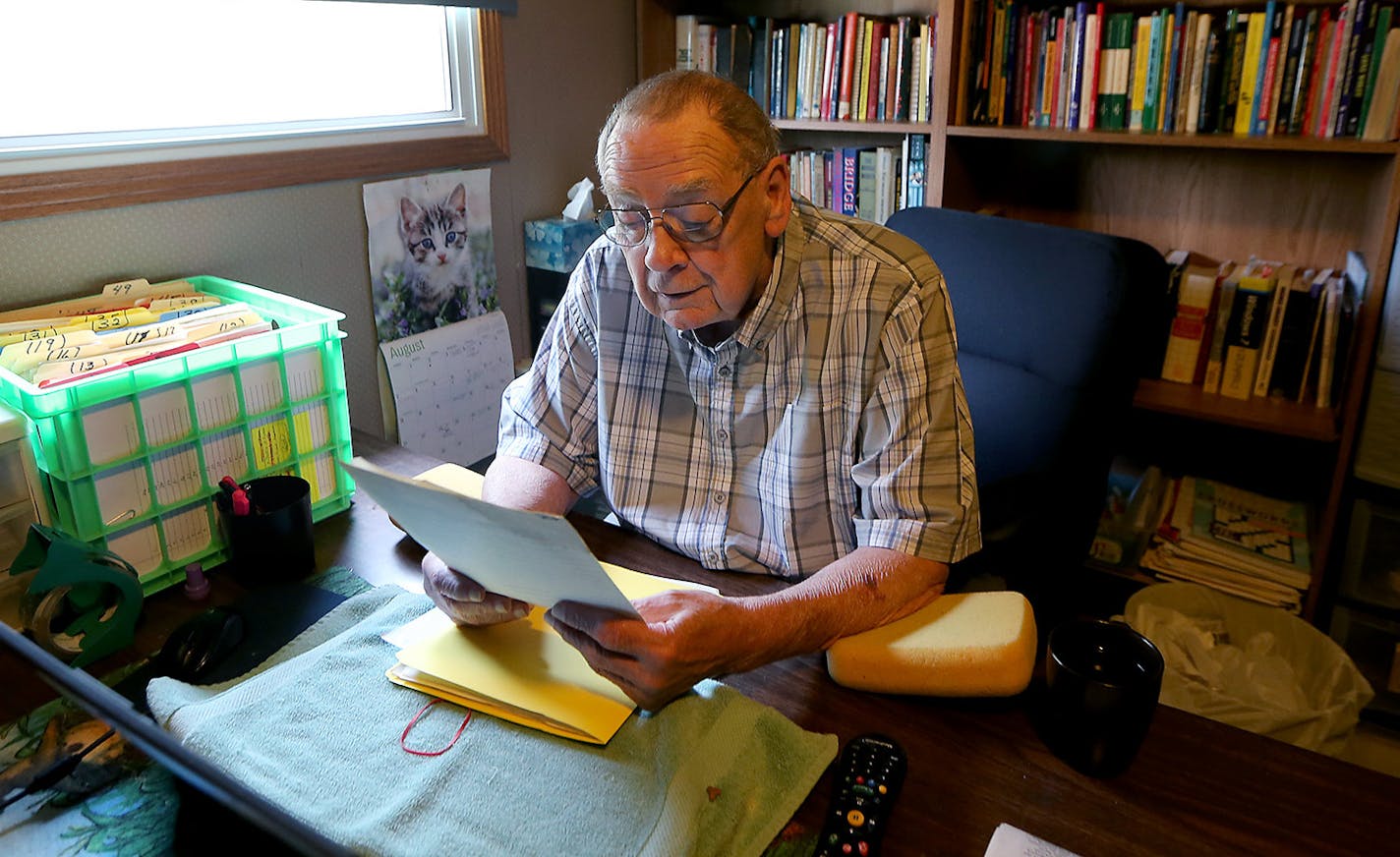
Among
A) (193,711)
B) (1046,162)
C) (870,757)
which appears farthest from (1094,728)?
(1046,162)

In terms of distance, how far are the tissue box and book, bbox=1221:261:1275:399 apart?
1.38 m

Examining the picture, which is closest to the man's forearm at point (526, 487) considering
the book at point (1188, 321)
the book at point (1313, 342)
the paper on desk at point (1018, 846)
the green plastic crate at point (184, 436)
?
the green plastic crate at point (184, 436)

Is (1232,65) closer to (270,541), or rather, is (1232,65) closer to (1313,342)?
(1313,342)

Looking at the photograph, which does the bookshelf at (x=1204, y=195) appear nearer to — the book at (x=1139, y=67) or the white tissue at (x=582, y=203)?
the book at (x=1139, y=67)

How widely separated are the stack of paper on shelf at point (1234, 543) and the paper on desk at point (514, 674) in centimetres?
162

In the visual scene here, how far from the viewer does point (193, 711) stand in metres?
0.83

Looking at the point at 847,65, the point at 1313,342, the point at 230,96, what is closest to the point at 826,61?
the point at 847,65

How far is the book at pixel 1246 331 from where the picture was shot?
6.33 feet

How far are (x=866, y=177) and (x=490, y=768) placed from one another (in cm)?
190

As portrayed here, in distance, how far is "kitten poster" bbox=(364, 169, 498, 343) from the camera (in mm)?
1792

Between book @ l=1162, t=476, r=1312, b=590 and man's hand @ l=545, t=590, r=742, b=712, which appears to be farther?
book @ l=1162, t=476, r=1312, b=590

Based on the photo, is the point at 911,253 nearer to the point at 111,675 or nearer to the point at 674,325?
the point at 674,325

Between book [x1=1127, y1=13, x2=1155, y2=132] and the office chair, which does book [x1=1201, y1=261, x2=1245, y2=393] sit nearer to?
book [x1=1127, y1=13, x2=1155, y2=132]

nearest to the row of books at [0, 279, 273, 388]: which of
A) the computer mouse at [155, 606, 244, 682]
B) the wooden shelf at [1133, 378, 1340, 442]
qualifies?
the computer mouse at [155, 606, 244, 682]
